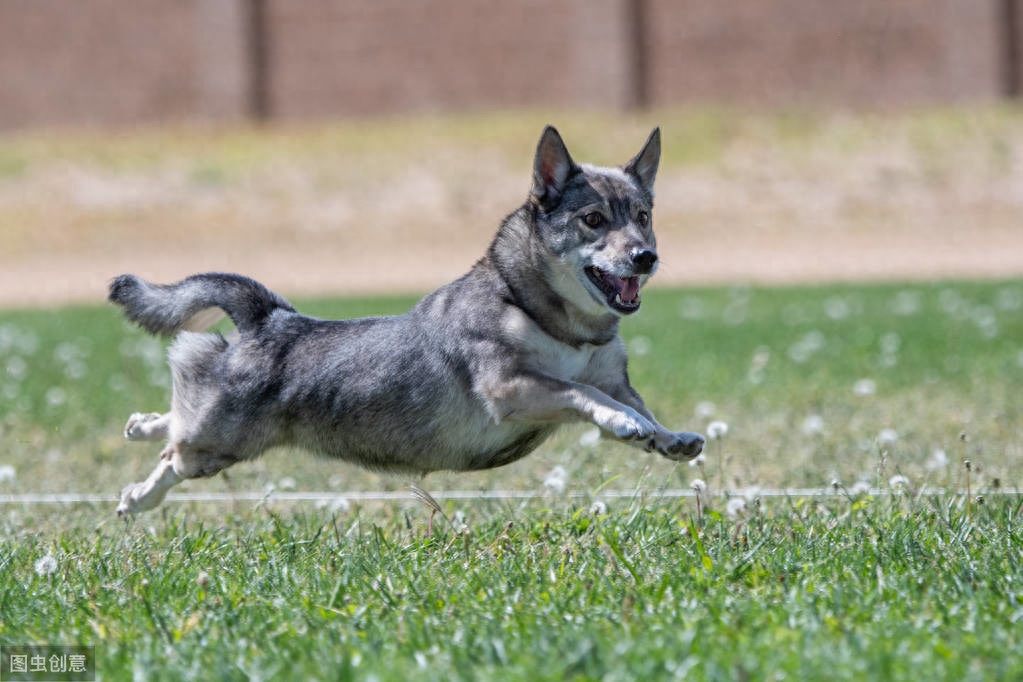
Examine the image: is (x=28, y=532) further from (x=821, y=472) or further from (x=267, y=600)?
(x=821, y=472)

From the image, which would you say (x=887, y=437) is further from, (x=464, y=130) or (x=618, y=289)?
(x=464, y=130)

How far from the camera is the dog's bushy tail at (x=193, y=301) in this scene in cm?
550

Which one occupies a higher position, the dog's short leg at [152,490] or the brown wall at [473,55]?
the dog's short leg at [152,490]

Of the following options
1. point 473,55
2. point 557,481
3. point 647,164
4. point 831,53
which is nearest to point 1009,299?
point 647,164

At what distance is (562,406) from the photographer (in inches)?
189

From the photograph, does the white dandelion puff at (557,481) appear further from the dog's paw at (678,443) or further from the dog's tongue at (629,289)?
the dog's tongue at (629,289)

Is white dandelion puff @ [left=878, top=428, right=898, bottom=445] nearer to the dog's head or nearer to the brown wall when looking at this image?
the dog's head

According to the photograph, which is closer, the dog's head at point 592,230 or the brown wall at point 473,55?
the dog's head at point 592,230

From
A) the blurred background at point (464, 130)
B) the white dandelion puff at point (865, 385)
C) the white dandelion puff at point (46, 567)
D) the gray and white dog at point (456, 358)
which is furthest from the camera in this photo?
the blurred background at point (464, 130)

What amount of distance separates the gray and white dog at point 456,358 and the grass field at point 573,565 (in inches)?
11.8

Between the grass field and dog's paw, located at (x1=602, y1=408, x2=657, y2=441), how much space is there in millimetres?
319

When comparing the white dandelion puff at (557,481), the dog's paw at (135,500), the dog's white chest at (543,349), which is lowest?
the white dandelion puff at (557,481)

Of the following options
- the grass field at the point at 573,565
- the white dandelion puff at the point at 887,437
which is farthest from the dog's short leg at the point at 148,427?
the white dandelion puff at the point at 887,437

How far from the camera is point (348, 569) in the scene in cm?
436
